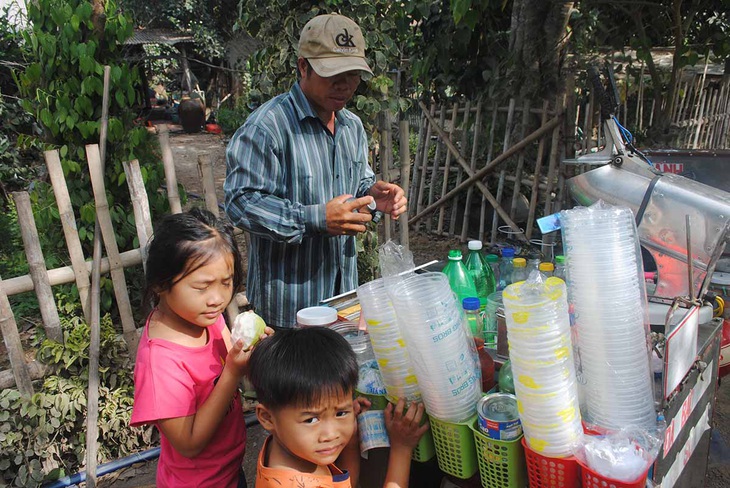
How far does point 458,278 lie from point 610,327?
679 millimetres

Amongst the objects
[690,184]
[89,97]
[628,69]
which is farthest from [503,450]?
[628,69]

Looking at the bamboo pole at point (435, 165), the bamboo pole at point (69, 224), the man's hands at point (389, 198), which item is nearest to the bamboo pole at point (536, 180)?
the bamboo pole at point (435, 165)

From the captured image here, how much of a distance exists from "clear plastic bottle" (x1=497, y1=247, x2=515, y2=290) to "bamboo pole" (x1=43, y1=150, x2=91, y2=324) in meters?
2.26

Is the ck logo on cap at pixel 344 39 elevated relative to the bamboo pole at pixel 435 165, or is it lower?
elevated

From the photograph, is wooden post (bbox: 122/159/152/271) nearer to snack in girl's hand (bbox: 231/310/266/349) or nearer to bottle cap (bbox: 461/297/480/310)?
snack in girl's hand (bbox: 231/310/266/349)

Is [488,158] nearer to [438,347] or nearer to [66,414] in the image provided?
[66,414]

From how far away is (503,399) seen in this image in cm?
129

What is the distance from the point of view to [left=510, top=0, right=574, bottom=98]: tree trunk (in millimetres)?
6109

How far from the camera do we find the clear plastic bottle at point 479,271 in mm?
1986

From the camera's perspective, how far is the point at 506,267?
202 centimetres

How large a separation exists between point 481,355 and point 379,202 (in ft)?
2.99

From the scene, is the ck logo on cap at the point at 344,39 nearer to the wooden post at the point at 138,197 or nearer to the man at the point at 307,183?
the man at the point at 307,183

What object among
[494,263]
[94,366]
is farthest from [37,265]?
[494,263]

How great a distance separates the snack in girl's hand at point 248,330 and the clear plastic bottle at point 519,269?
0.91 metres
